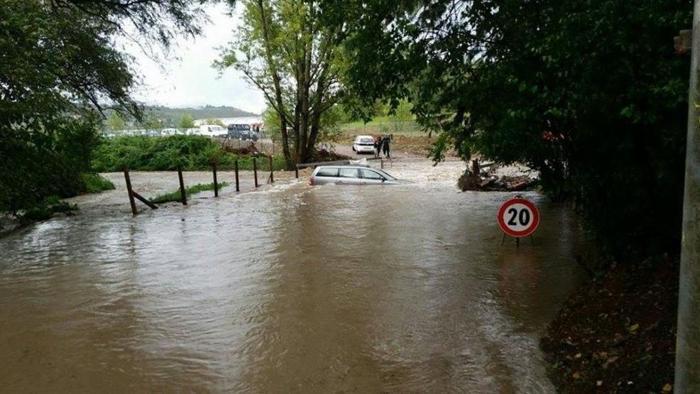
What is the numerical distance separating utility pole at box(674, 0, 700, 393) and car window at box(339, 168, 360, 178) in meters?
20.1

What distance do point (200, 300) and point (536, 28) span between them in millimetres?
6243

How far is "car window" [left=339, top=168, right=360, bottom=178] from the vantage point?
22.6 meters

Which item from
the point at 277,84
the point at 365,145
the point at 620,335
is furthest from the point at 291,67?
the point at 620,335

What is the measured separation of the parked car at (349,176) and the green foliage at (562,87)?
1107cm

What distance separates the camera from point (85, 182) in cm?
2698

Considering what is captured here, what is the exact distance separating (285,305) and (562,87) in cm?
456

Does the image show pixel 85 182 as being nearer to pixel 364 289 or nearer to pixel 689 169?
pixel 364 289

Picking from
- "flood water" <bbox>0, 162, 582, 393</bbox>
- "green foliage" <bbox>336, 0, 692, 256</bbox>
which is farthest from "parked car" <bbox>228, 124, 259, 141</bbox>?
"green foliage" <bbox>336, 0, 692, 256</bbox>

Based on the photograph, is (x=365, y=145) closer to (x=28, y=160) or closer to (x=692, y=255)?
(x=28, y=160)

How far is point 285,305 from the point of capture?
793 cm

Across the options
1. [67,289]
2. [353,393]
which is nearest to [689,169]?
[353,393]

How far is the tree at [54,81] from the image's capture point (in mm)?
10000

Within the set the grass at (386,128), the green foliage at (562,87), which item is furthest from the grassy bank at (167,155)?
the green foliage at (562,87)

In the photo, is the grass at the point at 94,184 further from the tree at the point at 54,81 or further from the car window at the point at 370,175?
the car window at the point at 370,175
